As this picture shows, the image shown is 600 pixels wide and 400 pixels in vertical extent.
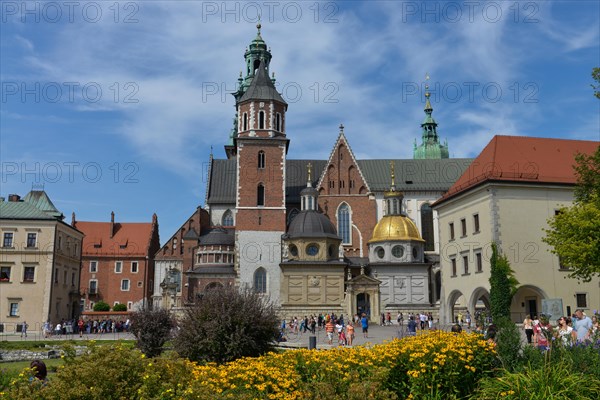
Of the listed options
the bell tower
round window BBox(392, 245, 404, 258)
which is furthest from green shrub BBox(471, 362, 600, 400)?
the bell tower

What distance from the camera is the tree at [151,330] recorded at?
857 inches

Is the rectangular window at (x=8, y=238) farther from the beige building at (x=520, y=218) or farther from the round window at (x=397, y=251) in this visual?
the beige building at (x=520, y=218)

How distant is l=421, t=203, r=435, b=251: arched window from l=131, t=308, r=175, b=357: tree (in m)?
45.1

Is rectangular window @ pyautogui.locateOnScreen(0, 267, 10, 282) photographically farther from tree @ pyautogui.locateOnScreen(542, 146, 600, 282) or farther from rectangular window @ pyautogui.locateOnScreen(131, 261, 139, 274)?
tree @ pyautogui.locateOnScreen(542, 146, 600, 282)

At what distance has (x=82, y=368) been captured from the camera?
786 cm

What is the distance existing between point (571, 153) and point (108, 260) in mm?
55493

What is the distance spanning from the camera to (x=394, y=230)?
54188 millimetres

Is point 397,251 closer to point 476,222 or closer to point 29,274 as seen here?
point 476,222

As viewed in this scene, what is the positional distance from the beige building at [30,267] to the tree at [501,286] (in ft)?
115

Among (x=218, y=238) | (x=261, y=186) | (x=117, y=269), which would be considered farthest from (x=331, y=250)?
(x=117, y=269)

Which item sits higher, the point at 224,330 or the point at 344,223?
the point at 344,223

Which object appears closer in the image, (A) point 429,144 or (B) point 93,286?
(B) point 93,286

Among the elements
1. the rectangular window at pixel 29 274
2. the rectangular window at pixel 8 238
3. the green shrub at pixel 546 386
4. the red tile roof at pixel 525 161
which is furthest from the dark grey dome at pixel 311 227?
the green shrub at pixel 546 386

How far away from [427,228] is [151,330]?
46.2m
